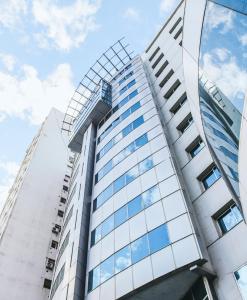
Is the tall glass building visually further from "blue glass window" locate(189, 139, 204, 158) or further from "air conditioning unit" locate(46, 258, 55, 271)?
"air conditioning unit" locate(46, 258, 55, 271)

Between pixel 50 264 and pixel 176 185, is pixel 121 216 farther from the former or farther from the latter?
pixel 50 264

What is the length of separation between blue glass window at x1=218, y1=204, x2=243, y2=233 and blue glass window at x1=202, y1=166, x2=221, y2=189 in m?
2.43

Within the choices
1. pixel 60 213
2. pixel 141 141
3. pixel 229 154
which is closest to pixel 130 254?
pixel 229 154

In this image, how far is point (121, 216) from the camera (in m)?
22.5

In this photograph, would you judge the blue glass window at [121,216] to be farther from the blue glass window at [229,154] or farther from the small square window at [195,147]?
the blue glass window at [229,154]

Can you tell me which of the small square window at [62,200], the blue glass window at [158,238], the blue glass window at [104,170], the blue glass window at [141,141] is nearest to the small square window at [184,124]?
the blue glass window at [141,141]

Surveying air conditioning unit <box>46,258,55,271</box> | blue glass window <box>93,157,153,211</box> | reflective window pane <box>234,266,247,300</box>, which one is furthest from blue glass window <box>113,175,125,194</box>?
air conditioning unit <box>46,258,55,271</box>

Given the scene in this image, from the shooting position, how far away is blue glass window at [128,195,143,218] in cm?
2161

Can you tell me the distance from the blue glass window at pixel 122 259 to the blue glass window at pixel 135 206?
2.60m

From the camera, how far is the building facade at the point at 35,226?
34438 millimetres

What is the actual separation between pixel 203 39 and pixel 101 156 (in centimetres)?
2088

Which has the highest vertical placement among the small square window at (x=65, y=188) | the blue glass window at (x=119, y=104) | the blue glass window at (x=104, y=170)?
the small square window at (x=65, y=188)

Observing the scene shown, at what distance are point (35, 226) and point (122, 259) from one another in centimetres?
2536

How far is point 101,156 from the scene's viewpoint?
1248 inches
